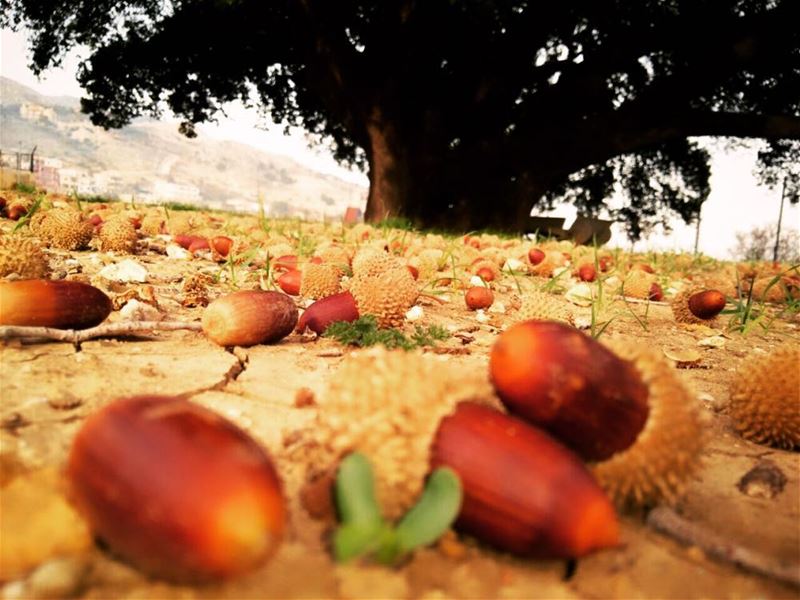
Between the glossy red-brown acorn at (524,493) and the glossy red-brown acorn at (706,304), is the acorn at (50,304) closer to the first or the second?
the glossy red-brown acorn at (524,493)

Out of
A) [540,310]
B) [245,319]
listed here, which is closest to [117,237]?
[245,319]

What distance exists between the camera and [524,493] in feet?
3.00

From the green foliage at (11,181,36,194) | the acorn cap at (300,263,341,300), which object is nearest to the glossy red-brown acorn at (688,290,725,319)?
the acorn cap at (300,263,341,300)

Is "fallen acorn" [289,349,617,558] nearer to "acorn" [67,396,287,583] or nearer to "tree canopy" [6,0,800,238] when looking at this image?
"acorn" [67,396,287,583]

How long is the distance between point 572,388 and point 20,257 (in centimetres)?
204

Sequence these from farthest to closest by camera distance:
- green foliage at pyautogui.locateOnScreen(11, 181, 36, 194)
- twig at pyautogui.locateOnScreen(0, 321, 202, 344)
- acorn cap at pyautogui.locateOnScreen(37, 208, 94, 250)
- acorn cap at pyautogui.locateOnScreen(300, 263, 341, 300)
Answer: green foliage at pyautogui.locateOnScreen(11, 181, 36, 194)
acorn cap at pyautogui.locateOnScreen(37, 208, 94, 250)
acorn cap at pyautogui.locateOnScreen(300, 263, 341, 300)
twig at pyautogui.locateOnScreen(0, 321, 202, 344)

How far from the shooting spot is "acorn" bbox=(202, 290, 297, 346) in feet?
6.54

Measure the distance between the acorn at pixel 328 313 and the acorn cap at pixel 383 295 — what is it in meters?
0.04

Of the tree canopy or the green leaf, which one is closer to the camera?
the green leaf

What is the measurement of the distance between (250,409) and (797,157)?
1971cm

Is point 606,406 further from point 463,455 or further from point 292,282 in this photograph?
point 292,282

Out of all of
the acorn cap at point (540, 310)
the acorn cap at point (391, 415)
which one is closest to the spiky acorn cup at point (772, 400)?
the acorn cap at point (540, 310)

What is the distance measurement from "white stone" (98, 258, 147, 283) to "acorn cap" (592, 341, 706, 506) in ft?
7.76

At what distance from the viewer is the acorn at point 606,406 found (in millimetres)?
1069
